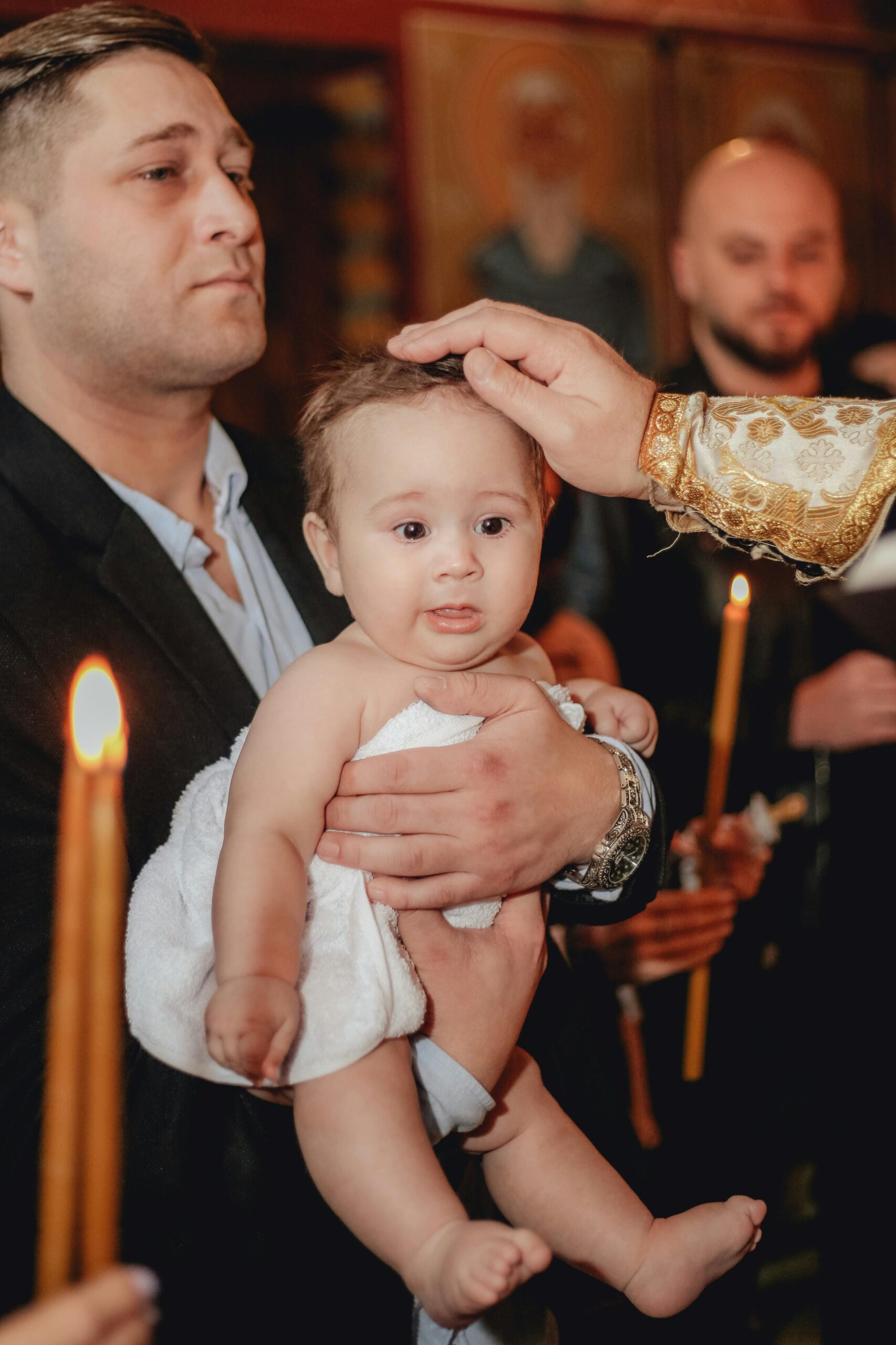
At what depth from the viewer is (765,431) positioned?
5.03 feet

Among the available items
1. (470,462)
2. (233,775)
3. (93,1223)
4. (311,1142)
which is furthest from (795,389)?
(93,1223)

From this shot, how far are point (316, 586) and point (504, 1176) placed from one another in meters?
0.98

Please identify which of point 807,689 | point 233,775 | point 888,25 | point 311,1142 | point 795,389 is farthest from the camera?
point 888,25

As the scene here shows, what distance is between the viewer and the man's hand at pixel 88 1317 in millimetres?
743

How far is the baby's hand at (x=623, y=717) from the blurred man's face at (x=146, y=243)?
762mm

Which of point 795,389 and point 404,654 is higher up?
point 795,389

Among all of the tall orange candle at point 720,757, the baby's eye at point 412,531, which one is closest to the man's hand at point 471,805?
the baby's eye at point 412,531

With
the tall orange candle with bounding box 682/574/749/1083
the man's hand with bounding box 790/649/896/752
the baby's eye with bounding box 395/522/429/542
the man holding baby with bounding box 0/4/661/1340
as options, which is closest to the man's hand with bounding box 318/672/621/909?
the man holding baby with bounding box 0/4/661/1340

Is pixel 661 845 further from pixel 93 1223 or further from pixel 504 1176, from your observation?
pixel 93 1223

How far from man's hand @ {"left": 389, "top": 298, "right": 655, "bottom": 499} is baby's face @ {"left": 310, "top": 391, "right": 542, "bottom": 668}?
1.6 inches

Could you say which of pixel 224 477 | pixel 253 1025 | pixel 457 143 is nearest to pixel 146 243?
pixel 224 477

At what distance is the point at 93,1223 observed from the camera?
727 mm

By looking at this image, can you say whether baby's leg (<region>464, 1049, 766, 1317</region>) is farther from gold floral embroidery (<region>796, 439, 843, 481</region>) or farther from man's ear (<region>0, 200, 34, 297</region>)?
man's ear (<region>0, 200, 34, 297</region>)

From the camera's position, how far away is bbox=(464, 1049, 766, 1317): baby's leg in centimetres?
128
